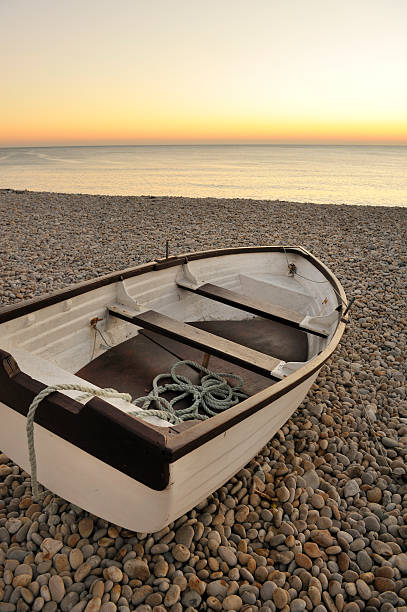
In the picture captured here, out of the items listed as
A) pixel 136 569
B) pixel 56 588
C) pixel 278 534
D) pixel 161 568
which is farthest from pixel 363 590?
pixel 56 588

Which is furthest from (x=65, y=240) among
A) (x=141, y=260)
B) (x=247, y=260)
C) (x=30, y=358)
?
(x=30, y=358)

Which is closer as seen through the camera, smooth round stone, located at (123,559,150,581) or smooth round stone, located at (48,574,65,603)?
smooth round stone, located at (48,574,65,603)

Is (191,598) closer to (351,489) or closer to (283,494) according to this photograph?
(283,494)

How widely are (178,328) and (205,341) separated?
28cm

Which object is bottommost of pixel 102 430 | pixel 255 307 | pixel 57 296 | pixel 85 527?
pixel 85 527

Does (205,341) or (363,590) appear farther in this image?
(205,341)

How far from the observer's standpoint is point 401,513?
2.50m

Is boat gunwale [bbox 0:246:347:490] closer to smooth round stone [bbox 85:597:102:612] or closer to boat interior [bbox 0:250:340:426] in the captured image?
boat interior [bbox 0:250:340:426]

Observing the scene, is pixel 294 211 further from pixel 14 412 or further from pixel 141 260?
pixel 14 412

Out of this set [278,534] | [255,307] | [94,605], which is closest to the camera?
[94,605]

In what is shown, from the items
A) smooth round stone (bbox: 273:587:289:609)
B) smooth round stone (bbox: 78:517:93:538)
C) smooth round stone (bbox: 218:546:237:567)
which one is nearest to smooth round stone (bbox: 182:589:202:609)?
smooth round stone (bbox: 218:546:237:567)

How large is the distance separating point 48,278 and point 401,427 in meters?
5.33

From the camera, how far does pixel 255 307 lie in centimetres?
372

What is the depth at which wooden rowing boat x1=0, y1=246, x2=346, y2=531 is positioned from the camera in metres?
1.63
